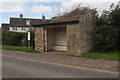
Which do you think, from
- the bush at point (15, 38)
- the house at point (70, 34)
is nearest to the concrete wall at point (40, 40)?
the house at point (70, 34)

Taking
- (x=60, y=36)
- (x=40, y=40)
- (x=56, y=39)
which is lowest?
(x=40, y=40)

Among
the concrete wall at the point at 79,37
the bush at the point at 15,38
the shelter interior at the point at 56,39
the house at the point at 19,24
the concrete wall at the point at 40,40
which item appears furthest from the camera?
the house at the point at 19,24

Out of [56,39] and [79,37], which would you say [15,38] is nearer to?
[56,39]

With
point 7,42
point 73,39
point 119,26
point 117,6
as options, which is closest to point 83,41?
point 73,39

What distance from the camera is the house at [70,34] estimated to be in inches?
500

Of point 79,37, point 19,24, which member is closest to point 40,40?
point 79,37

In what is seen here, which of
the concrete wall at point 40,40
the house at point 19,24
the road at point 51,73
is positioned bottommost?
the road at point 51,73

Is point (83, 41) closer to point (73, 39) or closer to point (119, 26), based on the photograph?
point (73, 39)

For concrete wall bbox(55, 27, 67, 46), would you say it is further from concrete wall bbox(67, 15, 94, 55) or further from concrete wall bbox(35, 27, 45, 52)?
concrete wall bbox(67, 15, 94, 55)

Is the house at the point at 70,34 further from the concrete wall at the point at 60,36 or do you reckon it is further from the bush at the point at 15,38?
the bush at the point at 15,38

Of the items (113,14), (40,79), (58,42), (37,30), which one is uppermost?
(113,14)

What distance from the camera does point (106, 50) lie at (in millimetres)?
13250

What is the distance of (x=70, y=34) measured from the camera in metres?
13.1

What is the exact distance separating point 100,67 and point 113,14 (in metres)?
6.63
